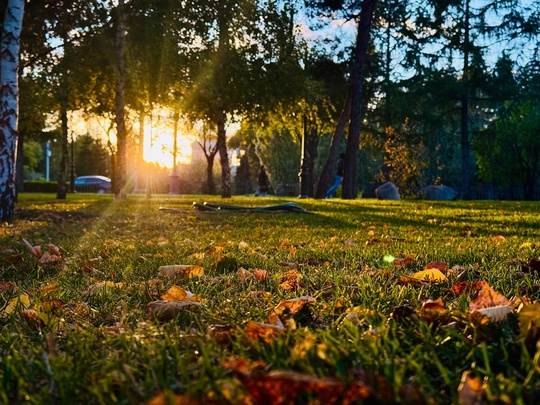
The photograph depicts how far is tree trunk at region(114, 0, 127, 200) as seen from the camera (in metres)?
13.9

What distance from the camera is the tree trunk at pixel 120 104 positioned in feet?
45.5

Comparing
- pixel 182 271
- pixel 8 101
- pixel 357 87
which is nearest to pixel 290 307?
pixel 182 271

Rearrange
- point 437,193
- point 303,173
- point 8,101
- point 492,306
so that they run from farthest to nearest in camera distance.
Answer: point 303,173
point 437,193
point 8,101
point 492,306

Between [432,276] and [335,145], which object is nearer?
[432,276]

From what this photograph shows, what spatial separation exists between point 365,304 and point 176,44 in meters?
14.7

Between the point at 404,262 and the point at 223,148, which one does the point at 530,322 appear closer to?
the point at 404,262

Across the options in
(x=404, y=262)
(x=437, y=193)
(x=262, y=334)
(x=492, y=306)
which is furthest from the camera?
(x=437, y=193)

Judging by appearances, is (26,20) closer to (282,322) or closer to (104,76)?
(104,76)

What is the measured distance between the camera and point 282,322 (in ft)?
5.52

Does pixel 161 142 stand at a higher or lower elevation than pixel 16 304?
higher

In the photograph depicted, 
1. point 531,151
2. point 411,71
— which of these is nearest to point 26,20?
point 411,71

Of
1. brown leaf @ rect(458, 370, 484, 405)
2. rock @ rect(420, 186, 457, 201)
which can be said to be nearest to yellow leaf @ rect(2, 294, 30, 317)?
brown leaf @ rect(458, 370, 484, 405)

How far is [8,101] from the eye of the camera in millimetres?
7605

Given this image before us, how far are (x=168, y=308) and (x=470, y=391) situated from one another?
3.92 feet
